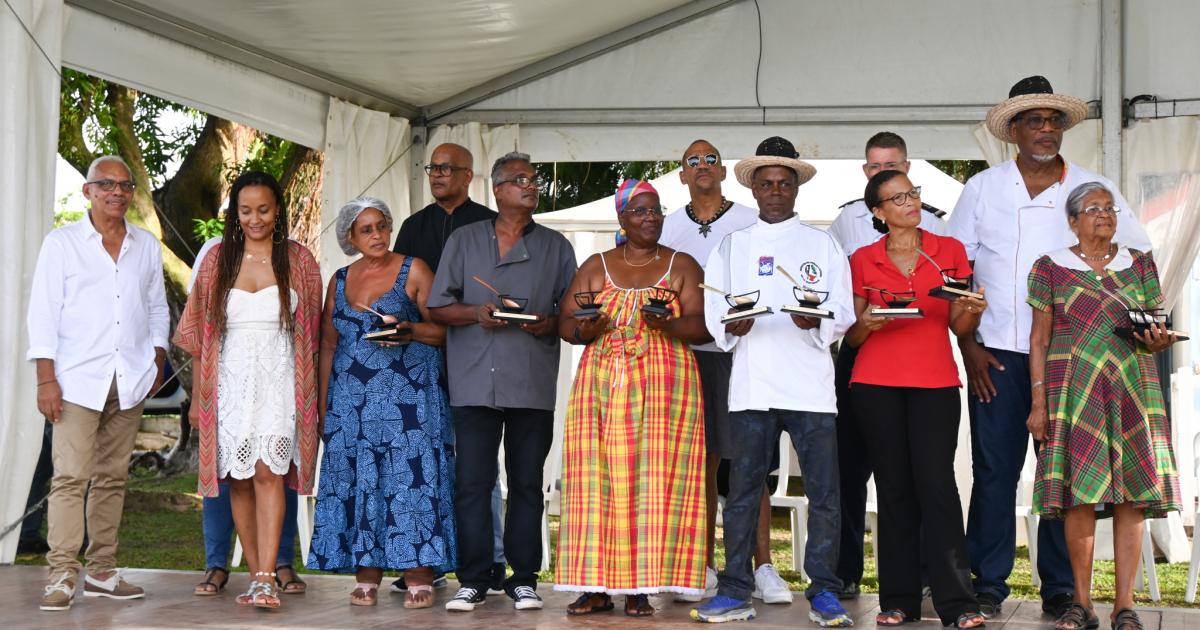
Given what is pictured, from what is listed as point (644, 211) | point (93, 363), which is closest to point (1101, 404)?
point (644, 211)

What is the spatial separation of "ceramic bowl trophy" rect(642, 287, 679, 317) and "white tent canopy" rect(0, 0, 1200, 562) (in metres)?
2.75

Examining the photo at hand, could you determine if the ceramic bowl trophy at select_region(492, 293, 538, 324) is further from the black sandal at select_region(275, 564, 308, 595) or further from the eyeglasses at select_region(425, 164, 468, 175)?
the black sandal at select_region(275, 564, 308, 595)

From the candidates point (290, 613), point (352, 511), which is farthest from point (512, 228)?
point (290, 613)

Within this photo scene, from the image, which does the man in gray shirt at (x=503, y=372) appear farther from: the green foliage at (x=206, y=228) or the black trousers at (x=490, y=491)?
the green foliage at (x=206, y=228)

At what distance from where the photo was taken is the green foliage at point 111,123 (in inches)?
464

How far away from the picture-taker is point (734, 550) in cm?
512

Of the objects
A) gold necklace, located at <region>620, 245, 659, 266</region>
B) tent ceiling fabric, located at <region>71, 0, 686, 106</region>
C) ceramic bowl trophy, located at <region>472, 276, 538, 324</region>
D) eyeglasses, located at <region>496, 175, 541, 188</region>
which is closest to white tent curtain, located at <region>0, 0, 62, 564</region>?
tent ceiling fabric, located at <region>71, 0, 686, 106</region>

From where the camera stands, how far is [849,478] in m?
5.71

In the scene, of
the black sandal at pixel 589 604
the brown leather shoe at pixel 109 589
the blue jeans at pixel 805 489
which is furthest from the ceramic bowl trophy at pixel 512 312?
the brown leather shoe at pixel 109 589

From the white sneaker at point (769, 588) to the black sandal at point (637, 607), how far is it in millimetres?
584

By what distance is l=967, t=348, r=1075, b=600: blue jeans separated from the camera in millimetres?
5277

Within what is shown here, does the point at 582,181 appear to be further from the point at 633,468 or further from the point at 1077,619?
the point at 1077,619

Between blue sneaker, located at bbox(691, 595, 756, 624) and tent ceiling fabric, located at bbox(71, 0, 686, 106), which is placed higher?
tent ceiling fabric, located at bbox(71, 0, 686, 106)

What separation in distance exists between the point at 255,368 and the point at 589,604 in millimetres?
1716
